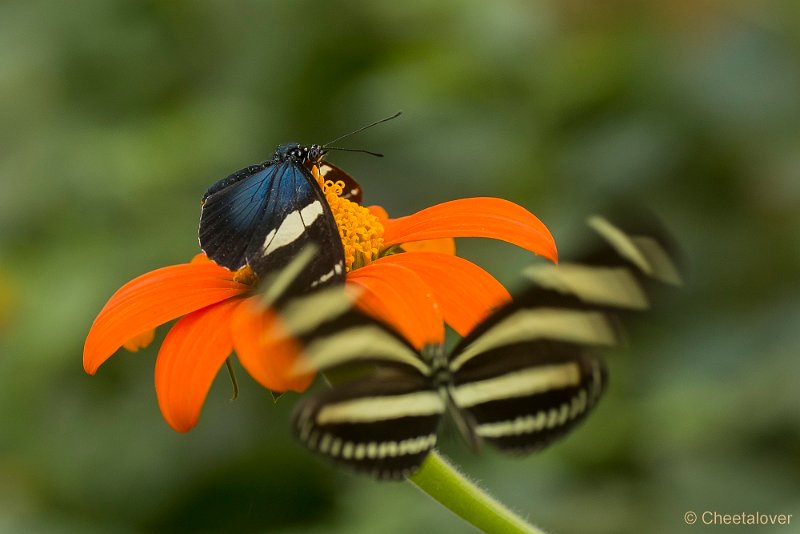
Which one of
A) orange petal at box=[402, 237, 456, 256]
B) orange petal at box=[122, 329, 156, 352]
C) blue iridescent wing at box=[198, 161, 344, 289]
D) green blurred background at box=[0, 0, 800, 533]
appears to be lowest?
orange petal at box=[122, 329, 156, 352]

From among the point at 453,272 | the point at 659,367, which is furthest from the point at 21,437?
the point at 453,272

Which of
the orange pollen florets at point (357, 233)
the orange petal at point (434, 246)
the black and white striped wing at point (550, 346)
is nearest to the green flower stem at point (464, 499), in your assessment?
the black and white striped wing at point (550, 346)

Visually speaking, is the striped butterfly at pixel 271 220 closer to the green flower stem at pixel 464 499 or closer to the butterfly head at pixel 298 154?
the butterfly head at pixel 298 154

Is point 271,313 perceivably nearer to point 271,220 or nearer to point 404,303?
point 404,303

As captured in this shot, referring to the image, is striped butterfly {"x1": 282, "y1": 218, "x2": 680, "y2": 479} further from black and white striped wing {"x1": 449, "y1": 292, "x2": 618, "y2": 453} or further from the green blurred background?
the green blurred background

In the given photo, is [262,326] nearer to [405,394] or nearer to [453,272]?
[405,394]

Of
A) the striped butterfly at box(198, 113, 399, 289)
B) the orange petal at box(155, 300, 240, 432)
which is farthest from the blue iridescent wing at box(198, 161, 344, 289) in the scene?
the orange petal at box(155, 300, 240, 432)

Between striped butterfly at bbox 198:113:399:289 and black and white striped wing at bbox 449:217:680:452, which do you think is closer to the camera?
Result: black and white striped wing at bbox 449:217:680:452

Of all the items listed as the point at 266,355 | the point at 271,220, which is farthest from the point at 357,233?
the point at 266,355

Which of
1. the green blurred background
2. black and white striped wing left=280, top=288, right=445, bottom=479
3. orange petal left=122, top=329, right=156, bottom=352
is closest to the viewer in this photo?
black and white striped wing left=280, top=288, right=445, bottom=479
